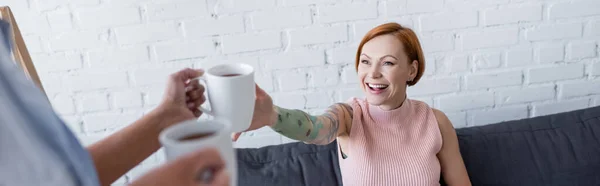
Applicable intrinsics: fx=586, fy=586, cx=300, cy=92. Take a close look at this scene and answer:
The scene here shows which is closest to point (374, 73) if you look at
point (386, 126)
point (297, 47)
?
point (386, 126)

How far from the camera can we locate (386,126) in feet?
4.85

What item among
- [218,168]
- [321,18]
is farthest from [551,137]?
[218,168]

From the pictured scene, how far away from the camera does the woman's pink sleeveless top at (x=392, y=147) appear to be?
1.43 meters

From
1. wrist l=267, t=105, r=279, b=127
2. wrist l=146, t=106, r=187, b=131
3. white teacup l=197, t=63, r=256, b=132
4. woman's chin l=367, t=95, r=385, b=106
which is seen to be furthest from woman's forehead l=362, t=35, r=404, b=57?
wrist l=146, t=106, r=187, b=131

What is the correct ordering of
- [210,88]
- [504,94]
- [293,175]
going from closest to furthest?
[210,88]
[293,175]
[504,94]

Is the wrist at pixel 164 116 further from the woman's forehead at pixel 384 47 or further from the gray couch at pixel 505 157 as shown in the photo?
the gray couch at pixel 505 157

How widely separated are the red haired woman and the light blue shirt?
24.1 inches

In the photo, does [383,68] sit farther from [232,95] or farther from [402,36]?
[232,95]

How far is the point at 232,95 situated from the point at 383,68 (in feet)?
1.63

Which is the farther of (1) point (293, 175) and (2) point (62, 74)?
(2) point (62, 74)

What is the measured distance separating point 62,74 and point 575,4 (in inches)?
63.0

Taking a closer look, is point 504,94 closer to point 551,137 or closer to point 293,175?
point 551,137

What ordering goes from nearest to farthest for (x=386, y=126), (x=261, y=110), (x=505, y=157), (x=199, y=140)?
1. (x=199, y=140)
2. (x=261, y=110)
3. (x=386, y=126)
4. (x=505, y=157)

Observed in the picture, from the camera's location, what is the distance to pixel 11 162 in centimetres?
68
